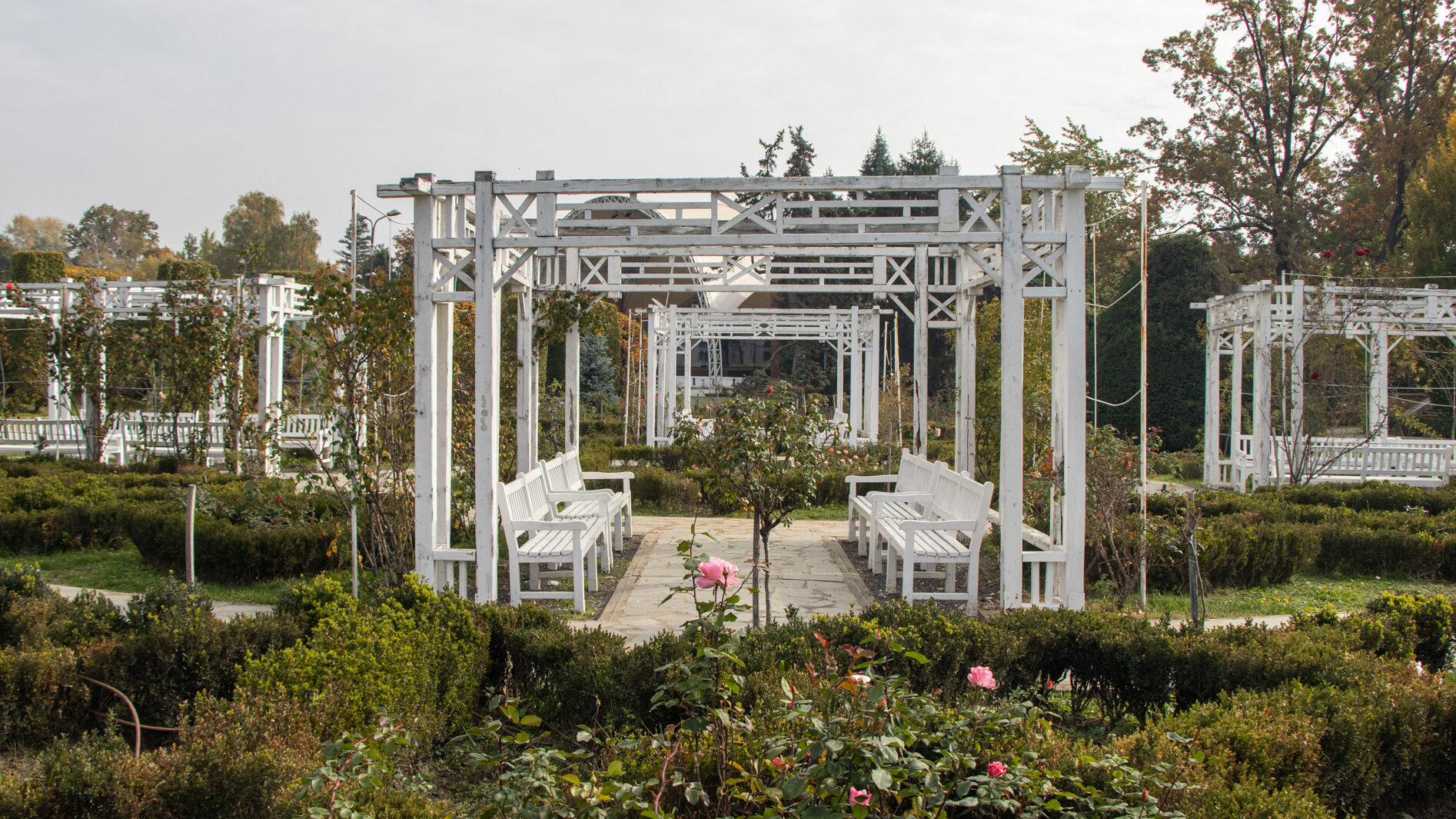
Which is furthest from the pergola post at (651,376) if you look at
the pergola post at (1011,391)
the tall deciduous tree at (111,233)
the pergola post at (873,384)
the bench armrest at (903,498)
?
the tall deciduous tree at (111,233)

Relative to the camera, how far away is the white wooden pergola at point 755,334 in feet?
55.1

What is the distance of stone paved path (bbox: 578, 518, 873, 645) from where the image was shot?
20.6ft

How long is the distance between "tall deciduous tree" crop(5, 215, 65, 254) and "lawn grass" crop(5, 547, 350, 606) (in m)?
72.5

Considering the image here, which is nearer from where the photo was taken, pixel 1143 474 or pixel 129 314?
pixel 1143 474

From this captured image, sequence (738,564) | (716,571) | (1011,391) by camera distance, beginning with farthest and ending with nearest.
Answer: (738,564) < (1011,391) < (716,571)

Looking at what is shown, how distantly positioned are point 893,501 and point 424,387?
4.52m

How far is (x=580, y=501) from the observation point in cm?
838

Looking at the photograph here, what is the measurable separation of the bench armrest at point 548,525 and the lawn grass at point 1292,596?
11.7ft

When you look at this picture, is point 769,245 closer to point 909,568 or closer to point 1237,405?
point 909,568

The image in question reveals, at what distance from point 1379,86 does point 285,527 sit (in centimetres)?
2752

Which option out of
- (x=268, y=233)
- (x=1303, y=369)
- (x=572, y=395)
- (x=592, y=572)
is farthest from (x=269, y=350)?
(x=268, y=233)

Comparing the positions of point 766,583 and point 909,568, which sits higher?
→ point 909,568

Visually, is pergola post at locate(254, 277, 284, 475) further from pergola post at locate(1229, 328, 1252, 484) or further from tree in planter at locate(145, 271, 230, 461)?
pergola post at locate(1229, 328, 1252, 484)

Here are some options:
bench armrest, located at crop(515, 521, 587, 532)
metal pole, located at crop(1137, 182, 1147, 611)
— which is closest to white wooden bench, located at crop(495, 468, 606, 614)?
bench armrest, located at crop(515, 521, 587, 532)
